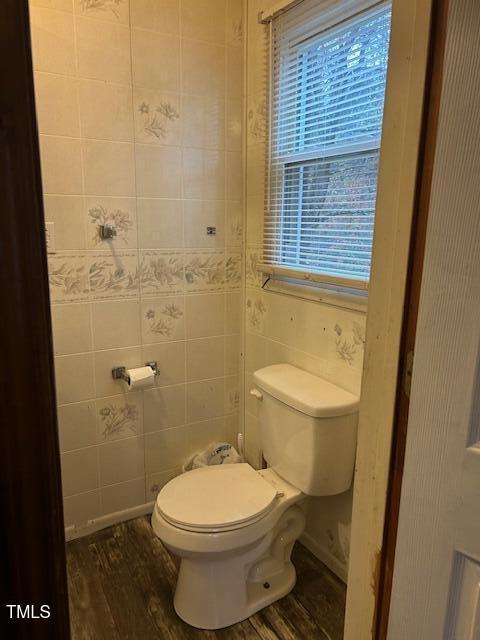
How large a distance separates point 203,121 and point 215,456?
1.54m

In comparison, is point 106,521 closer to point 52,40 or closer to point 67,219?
point 67,219

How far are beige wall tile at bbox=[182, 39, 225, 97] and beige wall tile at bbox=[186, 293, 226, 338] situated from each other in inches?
34.4

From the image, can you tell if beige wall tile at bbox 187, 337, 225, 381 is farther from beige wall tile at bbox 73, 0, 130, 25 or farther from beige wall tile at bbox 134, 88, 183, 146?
beige wall tile at bbox 73, 0, 130, 25

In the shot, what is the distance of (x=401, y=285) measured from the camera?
80 cm

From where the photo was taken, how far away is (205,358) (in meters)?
2.15

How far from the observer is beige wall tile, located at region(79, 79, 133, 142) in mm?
1691

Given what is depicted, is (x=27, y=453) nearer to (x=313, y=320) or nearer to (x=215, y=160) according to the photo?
(x=313, y=320)

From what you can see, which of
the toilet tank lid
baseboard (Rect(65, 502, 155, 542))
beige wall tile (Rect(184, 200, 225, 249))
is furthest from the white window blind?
baseboard (Rect(65, 502, 155, 542))

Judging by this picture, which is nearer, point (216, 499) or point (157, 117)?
point (216, 499)

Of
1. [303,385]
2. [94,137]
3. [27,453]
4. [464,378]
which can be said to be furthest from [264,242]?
[27,453]

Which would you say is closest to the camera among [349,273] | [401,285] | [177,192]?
[401,285]

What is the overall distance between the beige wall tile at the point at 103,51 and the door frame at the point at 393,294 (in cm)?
127

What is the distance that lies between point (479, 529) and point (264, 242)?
1.47m

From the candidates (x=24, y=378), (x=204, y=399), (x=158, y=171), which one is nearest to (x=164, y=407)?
(x=204, y=399)
